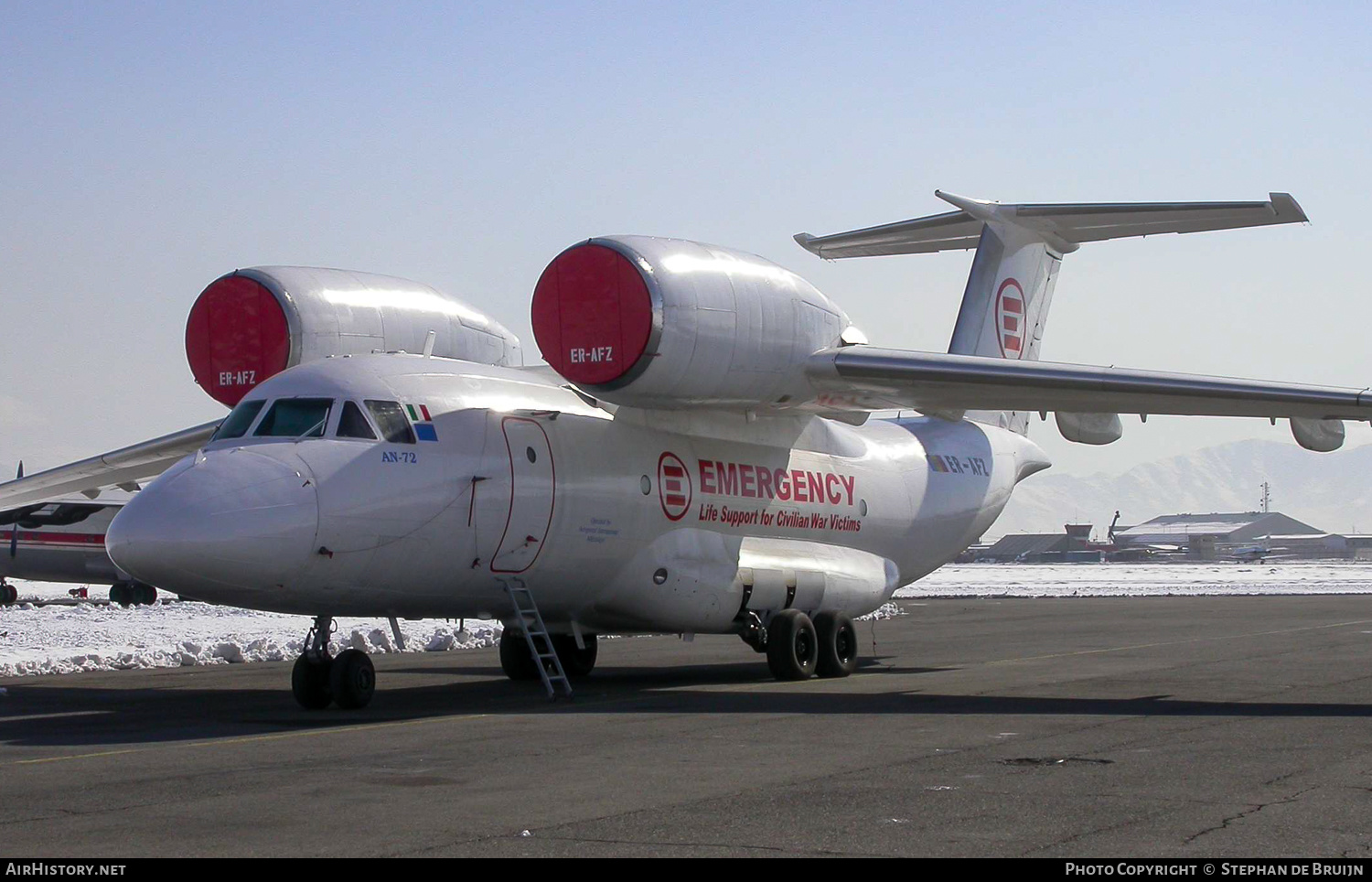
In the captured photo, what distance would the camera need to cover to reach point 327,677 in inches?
500

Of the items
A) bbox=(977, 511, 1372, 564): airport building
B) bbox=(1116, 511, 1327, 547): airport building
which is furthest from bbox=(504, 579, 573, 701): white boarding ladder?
bbox=(1116, 511, 1327, 547): airport building

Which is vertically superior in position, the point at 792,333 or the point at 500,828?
the point at 792,333

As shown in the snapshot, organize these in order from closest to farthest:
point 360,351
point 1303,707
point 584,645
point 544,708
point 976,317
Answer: point 1303,707
point 544,708
point 360,351
point 584,645
point 976,317

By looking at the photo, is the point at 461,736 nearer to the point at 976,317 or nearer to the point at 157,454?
the point at 157,454

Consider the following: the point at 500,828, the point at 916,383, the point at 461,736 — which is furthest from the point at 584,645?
the point at 500,828

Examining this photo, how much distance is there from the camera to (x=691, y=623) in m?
15.7

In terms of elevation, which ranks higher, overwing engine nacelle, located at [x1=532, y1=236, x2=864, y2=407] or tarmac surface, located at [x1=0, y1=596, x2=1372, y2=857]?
overwing engine nacelle, located at [x1=532, y1=236, x2=864, y2=407]

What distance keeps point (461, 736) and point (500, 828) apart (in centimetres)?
394

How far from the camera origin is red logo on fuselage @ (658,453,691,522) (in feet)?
50.4

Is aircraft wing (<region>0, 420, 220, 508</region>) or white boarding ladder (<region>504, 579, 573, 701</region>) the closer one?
white boarding ladder (<region>504, 579, 573, 701</region>)

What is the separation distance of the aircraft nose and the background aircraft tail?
9882 mm

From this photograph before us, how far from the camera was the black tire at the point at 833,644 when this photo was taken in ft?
54.2

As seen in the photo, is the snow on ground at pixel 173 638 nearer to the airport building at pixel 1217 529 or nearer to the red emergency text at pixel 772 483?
the red emergency text at pixel 772 483

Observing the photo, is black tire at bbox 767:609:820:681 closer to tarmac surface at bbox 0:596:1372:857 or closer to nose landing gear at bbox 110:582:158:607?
tarmac surface at bbox 0:596:1372:857
